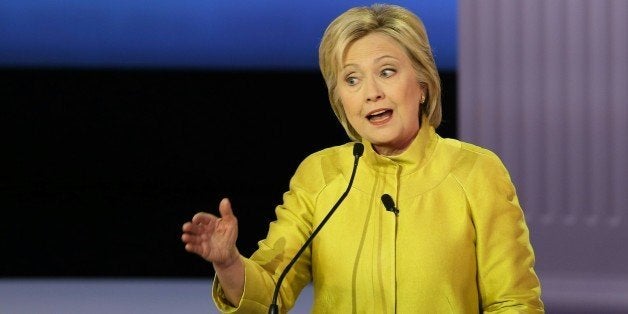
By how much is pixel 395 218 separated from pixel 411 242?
0.04 metres

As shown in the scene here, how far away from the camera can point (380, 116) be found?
1647 mm

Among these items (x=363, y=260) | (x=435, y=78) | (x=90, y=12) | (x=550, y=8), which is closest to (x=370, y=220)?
(x=363, y=260)

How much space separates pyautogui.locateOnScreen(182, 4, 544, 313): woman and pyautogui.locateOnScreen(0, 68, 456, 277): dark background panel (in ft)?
7.77

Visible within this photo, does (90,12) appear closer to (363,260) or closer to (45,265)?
(45,265)

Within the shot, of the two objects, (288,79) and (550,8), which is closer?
(550,8)

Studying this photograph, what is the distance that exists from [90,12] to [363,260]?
9.20 ft

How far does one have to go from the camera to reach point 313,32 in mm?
4227

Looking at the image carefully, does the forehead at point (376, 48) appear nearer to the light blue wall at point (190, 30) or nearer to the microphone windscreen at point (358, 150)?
the microphone windscreen at point (358, 150)

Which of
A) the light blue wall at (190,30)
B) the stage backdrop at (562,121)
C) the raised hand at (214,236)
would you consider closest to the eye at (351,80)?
the raised hand at (214,236)

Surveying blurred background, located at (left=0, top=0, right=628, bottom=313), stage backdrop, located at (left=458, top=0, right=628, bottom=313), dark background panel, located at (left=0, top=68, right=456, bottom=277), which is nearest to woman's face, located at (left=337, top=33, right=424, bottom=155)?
stage backdrop, located at (left=458, top=0, right=628, bottom=313)

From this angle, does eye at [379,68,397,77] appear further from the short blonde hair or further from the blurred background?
the blurred background

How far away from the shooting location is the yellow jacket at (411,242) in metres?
1.60

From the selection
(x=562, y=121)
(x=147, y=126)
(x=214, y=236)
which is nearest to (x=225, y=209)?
(x=214, y=236)

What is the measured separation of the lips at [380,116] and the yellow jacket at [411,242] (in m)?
0.04
